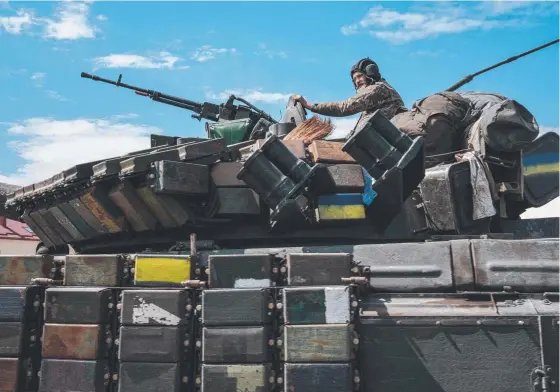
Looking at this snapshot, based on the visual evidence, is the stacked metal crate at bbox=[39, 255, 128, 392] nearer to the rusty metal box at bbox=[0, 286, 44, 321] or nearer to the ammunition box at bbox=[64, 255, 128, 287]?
the ammunition box at bbox=[64, 255, 128, 287]

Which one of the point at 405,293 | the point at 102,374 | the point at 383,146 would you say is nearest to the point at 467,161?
the point at 383,146

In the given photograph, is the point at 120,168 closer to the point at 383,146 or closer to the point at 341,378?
the point at 383,146

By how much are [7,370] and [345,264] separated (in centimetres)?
281

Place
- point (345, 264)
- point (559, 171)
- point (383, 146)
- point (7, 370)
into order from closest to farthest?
point (345, 264)
point (7, 370)
point (383, 146)
point (559, 171)

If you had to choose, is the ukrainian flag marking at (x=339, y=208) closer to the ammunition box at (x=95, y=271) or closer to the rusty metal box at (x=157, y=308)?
the rusty metal box at (x=157, y=308)

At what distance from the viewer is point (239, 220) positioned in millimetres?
5426

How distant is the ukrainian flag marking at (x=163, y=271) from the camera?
181 inches

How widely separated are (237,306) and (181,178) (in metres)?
1.38

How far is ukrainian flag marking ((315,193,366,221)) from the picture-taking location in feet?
16.6

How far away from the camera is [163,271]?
461 centimetres

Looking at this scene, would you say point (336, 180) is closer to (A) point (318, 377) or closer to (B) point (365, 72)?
(A) point (318, 377)

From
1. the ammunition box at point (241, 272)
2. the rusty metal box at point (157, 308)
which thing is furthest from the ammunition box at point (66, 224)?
the ammunition box at point (241, 272)

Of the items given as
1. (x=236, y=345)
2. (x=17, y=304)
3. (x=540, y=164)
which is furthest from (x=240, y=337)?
(x=540, y=164)

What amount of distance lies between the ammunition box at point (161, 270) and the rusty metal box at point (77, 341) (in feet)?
1.55
